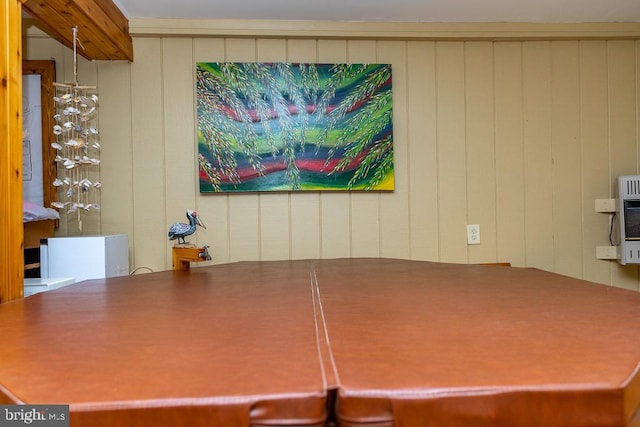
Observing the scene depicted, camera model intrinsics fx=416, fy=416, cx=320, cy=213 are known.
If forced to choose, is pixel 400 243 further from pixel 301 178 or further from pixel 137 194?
pixel 137 194

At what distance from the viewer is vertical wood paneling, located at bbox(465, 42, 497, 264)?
2.32m

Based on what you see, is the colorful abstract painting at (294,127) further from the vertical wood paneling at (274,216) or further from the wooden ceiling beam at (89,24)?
the wooden ceiling beam at (89,24)

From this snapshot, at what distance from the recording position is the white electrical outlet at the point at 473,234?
2.31 m

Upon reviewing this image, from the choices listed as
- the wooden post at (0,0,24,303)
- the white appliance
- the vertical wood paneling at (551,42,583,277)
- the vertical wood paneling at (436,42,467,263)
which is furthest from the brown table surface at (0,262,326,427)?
the vertical wood paneling at (551,42,583,277)

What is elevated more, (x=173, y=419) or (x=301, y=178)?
(x=301, y=178)

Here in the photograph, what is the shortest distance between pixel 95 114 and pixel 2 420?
6.79 ft

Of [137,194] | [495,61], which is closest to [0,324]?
[137,194]

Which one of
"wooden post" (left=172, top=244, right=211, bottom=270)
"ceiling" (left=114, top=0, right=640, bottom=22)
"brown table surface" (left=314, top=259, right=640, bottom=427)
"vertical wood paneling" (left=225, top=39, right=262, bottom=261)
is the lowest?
"brown table surface" (left=314, top=259, right=640, bottom=427)

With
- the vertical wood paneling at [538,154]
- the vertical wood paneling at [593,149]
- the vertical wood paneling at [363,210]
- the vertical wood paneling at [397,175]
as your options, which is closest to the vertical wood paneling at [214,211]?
the vertical wood paneling at [363,210]

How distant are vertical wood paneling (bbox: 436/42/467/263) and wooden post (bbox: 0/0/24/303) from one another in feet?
6.22

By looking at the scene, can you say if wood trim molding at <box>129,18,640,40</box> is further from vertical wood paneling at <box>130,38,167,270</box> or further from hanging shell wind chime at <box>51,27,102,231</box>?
hanging shell wind chime at <box>51,27,102,231</box>

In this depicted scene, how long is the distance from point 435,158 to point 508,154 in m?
0.42

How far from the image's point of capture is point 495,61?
7.63 ft

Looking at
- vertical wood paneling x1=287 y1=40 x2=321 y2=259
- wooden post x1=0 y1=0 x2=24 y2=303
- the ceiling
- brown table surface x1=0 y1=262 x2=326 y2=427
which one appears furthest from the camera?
vertical wood paneling x1=287 y1=40 x2=321 y2=259
